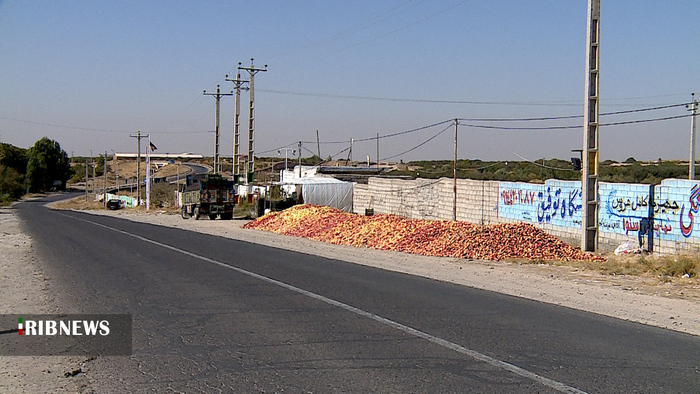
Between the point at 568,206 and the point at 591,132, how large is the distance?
442cm

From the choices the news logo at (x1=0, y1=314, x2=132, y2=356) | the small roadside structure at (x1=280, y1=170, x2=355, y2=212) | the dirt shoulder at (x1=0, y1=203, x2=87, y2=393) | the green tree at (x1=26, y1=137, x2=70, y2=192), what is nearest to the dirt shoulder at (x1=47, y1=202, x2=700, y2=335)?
the news logo at (x1=0, y1=314, x2=132, y2=356)

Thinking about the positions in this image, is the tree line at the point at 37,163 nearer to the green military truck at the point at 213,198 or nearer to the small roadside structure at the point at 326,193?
the green military truck at the point at 213,198

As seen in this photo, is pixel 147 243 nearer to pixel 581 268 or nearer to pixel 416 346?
pixel 581 268

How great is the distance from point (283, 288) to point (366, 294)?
1.71 meters

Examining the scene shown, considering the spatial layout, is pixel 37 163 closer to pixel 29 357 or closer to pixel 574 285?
pixel 574 285

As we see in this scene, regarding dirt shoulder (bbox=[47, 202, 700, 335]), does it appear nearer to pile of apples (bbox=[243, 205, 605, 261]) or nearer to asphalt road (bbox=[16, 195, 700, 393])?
asphalt road (bbox=[16, 195, 700, 393])

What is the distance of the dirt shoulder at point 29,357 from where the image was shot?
6.39m

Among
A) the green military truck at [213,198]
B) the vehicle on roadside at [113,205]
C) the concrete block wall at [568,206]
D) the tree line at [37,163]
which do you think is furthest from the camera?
the tree line at [37,163]

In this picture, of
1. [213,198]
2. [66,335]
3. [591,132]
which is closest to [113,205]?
[213,198]

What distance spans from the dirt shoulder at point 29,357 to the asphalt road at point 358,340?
0.93 feet

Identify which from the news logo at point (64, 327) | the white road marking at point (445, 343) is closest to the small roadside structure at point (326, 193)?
the white road marking at point (445, 343)

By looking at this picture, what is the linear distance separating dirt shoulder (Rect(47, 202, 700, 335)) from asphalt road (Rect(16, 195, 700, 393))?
72 centimetres

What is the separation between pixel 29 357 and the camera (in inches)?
294

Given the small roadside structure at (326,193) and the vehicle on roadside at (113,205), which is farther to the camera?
the vehicle on roadside at (113,205)
